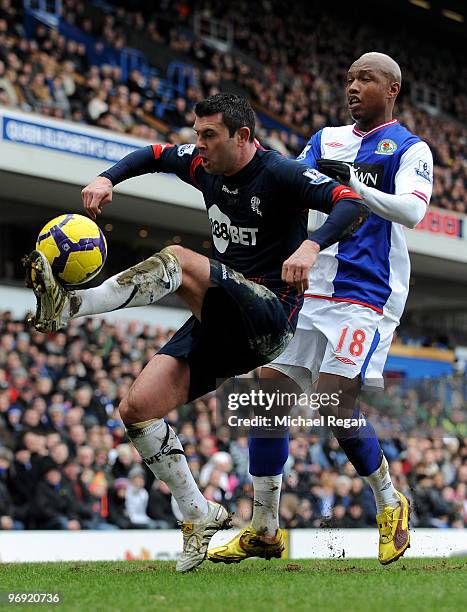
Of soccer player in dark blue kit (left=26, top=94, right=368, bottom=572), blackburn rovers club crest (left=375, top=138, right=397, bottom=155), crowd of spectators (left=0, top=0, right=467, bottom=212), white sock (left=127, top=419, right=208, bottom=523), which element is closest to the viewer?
soccer player in dark blue kit (left=26, top=94, right=368, bottom=572)

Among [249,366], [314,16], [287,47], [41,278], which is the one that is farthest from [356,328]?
[314,16]

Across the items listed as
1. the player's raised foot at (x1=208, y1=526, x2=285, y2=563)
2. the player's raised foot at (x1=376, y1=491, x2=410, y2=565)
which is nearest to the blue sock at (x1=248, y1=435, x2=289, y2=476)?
the player's raised foot at (x1=208, y1=526, x2=285, y2=563)

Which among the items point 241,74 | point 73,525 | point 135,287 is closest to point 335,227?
point 135,287

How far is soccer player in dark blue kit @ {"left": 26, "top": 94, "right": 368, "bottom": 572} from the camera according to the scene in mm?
5102

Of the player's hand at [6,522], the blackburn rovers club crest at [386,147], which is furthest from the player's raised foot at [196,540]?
the player's hand at [6,522]

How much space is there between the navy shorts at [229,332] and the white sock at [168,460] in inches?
11.6

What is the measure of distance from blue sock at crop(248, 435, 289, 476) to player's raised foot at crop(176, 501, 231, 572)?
59 cm

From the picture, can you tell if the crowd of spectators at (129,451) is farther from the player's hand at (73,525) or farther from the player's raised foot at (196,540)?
the player's raised foot at (196,540)

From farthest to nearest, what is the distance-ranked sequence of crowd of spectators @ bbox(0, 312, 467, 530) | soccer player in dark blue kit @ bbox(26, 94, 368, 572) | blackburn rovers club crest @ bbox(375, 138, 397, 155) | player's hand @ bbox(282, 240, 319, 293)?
crowd of spectators @ bbox(0, 312, 467, 530) < blackburn rovers club crest @ bbox(375, 138, 397, 155) < soccer player in dark blue kit @ bbox(26, 94, 368, 572) < player's hand @ bbox(282, 240, 319, 293)

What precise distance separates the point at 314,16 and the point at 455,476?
16988mm

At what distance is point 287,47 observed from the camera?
87.7ft

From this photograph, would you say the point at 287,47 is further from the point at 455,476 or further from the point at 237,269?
the point at 237,269

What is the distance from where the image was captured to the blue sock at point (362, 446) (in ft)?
19.8

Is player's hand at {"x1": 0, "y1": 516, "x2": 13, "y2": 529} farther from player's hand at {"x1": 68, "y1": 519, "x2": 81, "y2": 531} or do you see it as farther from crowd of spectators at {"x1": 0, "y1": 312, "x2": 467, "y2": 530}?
player's hand at {"x1": 68, "y1": 519, "x2": 81, "y2": 531}
